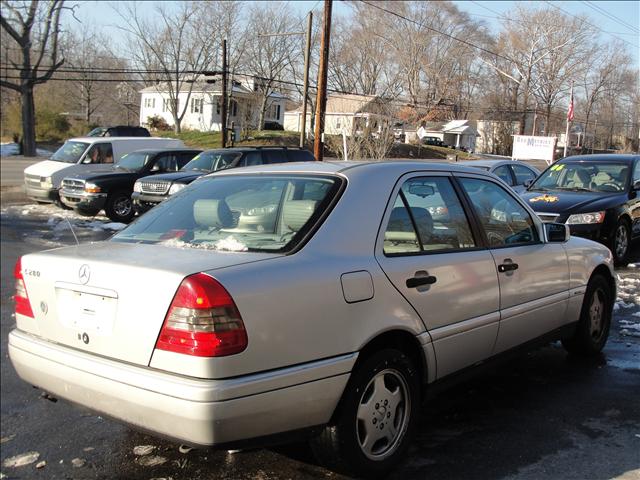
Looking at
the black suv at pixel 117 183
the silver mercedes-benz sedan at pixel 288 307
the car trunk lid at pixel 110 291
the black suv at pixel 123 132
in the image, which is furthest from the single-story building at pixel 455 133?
the car trunk lid at pixel 110 291

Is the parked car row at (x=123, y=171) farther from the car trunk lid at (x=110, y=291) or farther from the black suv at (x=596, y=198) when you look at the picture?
the car trunk lid at (x=110, y=291)

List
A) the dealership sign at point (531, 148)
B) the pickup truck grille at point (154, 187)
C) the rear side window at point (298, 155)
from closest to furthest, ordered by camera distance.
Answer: the pickup truck grille at point (154, 187), the rear side window at point (298, 155), the dealership sign at point (531, 148)

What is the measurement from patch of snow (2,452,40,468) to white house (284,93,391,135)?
Result: 2358 centimetres

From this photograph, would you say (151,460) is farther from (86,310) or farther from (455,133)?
(455,133)

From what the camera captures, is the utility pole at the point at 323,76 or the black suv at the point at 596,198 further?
the utility pole at the point at 323,76

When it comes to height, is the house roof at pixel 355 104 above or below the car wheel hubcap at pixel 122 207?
above

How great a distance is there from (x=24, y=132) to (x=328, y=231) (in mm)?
43708

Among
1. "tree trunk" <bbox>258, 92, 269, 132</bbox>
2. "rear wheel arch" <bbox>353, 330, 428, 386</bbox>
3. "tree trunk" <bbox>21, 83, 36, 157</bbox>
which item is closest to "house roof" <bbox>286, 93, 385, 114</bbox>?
"tree trunk" <bbox>258, 92, 269, 132</bbox>

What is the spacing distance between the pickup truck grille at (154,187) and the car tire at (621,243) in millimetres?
8583

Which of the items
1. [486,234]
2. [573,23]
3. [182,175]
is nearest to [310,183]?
[486,234]

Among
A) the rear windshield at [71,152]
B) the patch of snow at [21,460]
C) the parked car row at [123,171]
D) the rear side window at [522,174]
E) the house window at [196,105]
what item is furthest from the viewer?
the house window at [196,105]

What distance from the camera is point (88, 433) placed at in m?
3.93

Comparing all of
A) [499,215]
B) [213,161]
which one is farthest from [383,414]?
[213,161]

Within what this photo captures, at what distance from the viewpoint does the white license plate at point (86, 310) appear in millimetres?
2777
